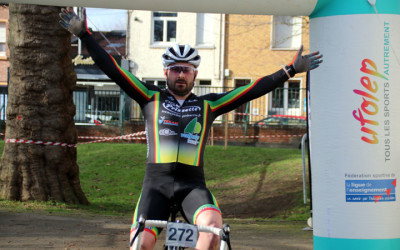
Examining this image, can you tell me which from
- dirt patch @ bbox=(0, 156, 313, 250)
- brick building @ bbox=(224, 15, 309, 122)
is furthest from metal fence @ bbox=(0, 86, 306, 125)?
dirt patch @ bbox=(0, 156, 313, 250)

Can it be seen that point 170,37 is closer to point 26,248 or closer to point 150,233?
point 26,248

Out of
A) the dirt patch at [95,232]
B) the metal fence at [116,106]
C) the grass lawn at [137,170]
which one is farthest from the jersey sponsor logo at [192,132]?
the metal fence at [116,106]

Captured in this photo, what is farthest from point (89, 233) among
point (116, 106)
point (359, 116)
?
point (116, 106)

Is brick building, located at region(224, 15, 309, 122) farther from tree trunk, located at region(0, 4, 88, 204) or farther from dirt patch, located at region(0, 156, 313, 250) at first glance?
tree trunk, located at region(0, 4, 88, 204)

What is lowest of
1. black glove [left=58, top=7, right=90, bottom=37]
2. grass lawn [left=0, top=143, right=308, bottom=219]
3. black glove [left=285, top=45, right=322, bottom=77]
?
grass lawn [left=0, top=143, right=308, bottom=219]

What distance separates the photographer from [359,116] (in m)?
5.95

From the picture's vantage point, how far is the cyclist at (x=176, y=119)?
478cm

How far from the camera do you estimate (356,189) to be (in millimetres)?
5969

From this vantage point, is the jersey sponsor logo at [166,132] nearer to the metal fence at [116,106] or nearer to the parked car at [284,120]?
the parked car at [284,120]

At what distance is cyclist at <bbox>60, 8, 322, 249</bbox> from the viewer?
4781mm

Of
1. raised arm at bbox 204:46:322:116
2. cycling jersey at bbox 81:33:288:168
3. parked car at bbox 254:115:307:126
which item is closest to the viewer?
cycling jersey at bbox 81:33:288:168

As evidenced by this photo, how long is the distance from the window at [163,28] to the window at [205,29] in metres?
1.33

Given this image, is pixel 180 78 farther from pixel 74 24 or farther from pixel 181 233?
pixel 181 233

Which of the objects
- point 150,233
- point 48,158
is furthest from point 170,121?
point 48,158
